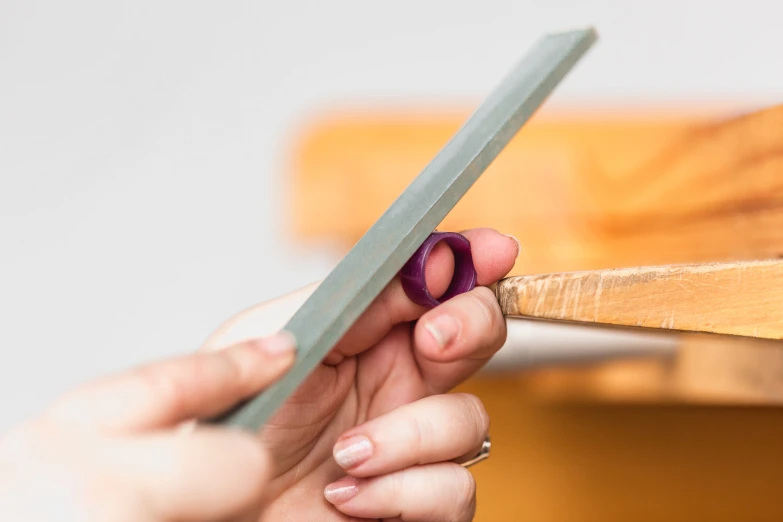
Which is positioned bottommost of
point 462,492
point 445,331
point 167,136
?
point 462,492

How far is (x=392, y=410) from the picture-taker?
1.46 feet

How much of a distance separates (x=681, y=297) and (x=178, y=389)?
7.4 inches

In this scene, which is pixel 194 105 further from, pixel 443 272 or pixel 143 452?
pixel 143 452

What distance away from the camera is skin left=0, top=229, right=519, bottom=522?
245 mm

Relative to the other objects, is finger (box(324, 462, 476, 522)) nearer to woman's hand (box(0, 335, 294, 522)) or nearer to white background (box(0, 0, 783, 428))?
woman's hand (box(0, 335, 294, 522))

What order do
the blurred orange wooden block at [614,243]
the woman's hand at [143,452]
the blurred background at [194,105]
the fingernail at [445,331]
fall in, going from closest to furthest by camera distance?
the woman's hand at [143,452], the fingernail at [445,331], the blurred orange wooden block at [614,243], the blurred background at [194,105]

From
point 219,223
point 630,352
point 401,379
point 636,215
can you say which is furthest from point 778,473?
point 219,223

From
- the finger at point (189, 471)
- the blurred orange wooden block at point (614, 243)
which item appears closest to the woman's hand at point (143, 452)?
the finger at point (189, 471)

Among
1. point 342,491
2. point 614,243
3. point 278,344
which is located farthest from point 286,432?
point 614,243

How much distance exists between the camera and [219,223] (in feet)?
3.69

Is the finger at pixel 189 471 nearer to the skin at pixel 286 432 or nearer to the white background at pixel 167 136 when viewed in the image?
the skin at pixel 286 432

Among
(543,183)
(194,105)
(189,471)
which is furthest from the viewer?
(194,105)

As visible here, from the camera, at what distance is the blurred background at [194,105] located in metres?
1.03

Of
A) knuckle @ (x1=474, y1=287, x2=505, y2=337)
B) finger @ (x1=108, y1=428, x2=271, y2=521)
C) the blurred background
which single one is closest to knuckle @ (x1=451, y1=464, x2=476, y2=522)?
knuckle @ (x1=474, y1=287, x2=505, y2=337)
